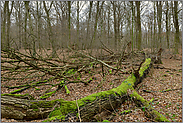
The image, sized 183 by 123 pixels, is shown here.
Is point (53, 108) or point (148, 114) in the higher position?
point (53, 108)

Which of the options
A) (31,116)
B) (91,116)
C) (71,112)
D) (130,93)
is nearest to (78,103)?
(71,112)

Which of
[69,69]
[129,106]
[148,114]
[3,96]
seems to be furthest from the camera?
[69,69]

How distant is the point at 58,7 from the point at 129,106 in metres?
17.2

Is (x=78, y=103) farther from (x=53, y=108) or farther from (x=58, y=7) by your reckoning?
(x=58, y=7)

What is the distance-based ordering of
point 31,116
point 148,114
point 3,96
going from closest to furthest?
point 31,116 < point 3,96 < point 148,114

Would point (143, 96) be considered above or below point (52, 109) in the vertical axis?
below

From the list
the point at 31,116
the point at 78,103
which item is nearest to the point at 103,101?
the point at 78,103

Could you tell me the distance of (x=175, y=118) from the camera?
330cm

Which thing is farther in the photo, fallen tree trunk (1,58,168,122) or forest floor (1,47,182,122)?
forest floor (1,47,182,122)

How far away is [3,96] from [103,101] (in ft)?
9.91

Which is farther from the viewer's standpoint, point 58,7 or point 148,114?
point 58,7

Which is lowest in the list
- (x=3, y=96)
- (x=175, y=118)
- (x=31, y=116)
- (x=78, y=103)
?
(x=175, y=118)

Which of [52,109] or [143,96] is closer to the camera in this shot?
[52,109]

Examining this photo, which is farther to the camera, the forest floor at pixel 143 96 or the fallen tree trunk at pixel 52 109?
the forest floor at pixel 143 96
